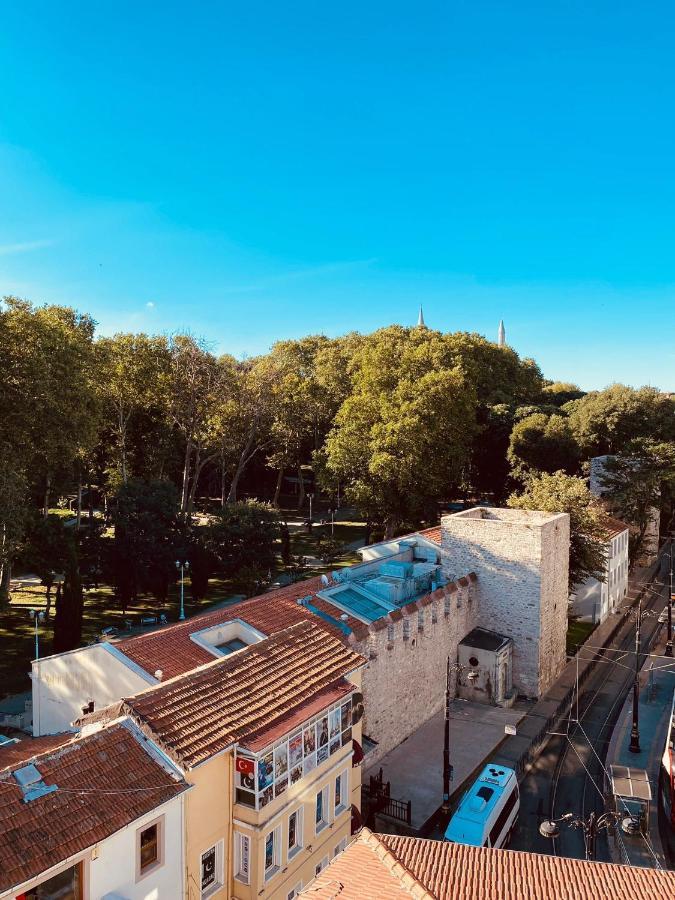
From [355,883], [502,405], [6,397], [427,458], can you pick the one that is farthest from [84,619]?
[502,405]

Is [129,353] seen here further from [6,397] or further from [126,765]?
[126,765]

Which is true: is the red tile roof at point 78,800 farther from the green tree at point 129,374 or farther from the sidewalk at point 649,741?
the green tree at point 129,374

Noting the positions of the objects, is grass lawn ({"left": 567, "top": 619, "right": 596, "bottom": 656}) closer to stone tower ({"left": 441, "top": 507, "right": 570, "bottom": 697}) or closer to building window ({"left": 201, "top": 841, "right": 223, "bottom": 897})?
stone tower ({"left": 441, "top": 507, "right": 570, "bottom": 697})

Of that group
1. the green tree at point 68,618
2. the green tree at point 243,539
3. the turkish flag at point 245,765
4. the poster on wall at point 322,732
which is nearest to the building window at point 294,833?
the poster on wall at point 322,732

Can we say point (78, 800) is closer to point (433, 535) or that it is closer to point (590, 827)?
point (590, 827)

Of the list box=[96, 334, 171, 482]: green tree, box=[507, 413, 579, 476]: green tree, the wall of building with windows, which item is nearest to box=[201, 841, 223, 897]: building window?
the wall of building with windows

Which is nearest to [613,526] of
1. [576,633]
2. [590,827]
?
[576,633]
